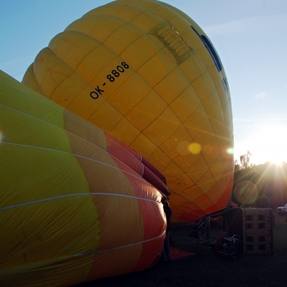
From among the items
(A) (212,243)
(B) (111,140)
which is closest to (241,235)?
(A) (212,243)

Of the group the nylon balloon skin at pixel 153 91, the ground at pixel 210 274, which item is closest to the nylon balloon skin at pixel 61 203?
the ground at pixel 210 274

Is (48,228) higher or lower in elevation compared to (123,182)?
lower

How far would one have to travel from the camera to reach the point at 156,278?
607 centimetres

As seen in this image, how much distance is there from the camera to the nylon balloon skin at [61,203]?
13.1 ft

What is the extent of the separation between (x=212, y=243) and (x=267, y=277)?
2264 millimetres

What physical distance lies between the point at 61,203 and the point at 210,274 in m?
3.07

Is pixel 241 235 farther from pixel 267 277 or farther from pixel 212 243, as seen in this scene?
pixel 267 277

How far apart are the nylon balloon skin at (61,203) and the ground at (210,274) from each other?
1.11 feet

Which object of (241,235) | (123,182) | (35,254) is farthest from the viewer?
(241,235)

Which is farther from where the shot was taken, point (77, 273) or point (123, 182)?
point (123, 182)

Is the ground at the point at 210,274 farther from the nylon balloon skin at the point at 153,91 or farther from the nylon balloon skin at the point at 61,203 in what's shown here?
the nylon balloon skin at the point at 153,91

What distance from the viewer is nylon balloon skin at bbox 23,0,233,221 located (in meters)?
8.88

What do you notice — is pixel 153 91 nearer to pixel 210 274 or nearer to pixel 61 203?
pixel 210 274

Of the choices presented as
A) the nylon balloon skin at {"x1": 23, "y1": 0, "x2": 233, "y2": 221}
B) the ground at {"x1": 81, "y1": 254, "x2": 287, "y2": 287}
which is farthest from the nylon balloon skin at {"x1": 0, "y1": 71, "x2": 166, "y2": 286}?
the nylon balloon skin at {"x1": 23, "y1": 0, "x2": 233, "y2": 221}
